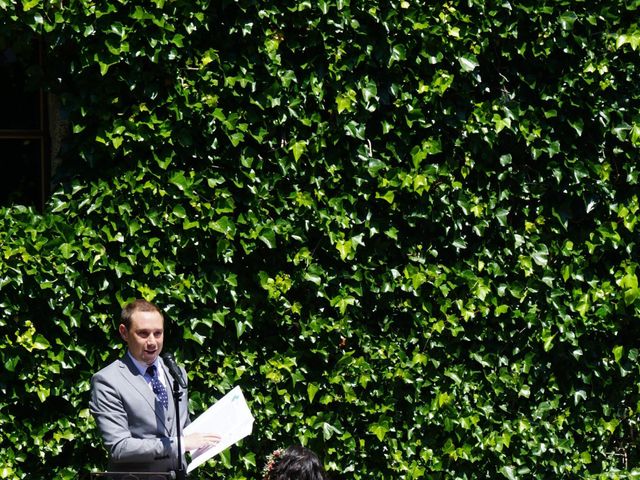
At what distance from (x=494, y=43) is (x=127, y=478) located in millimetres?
3650

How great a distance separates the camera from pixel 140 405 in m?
5.51

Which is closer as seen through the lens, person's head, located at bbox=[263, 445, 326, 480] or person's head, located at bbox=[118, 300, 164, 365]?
person's head, located at bbox=[263, 445, 326, 480]

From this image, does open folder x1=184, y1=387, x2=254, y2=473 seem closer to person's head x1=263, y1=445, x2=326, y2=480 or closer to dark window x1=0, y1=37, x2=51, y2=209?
person's head x1=263, y1=445, x2=326, y2=480

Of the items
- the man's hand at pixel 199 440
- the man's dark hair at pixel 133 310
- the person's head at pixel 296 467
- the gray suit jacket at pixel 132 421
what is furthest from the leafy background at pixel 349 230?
the person's head at pixel 296 467

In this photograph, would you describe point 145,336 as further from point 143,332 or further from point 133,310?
point 133,310

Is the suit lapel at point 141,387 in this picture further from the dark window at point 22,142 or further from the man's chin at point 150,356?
the dark window at point 22,142

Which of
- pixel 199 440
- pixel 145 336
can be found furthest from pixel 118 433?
pixel 145 336

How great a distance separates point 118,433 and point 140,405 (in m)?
0.19

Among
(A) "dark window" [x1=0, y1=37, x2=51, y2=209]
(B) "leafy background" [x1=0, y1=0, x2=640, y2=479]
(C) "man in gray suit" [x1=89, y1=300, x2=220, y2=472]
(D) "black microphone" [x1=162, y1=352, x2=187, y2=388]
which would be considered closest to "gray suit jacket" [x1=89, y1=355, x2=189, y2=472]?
(C) "man in gray suit" [x1=89, y1=300, x2=220, y2=472]

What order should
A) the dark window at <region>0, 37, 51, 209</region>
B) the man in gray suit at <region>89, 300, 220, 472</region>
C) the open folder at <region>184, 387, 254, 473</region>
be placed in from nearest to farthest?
the man in gray suit at <region>89, 300, 220, 472</region> < the open folder at <region>184, 387, 254, 473</region> < the dark window at <region>0, 37, 51, 209</region>

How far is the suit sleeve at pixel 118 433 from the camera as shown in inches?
210

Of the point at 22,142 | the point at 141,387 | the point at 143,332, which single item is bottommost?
the point at 141,387

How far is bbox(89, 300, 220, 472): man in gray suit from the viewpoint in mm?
5375

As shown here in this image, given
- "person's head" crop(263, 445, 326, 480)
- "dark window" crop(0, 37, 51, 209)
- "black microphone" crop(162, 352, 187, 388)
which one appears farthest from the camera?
"dark window" crop(0, 37, 51, 209)
